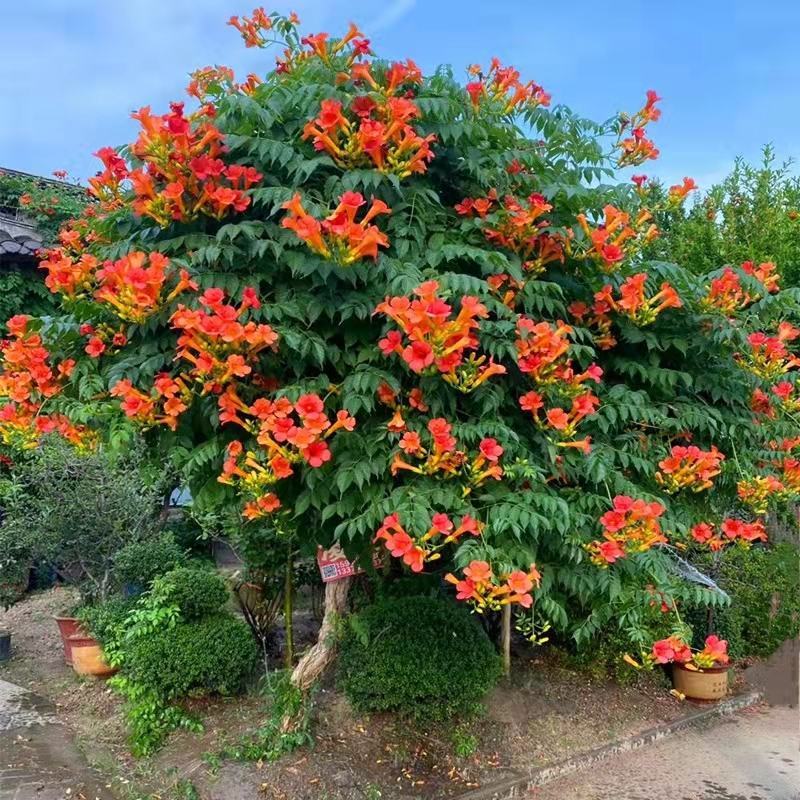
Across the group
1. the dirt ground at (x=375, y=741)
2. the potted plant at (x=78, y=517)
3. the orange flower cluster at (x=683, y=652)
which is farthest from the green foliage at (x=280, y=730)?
the potted plant at (x=78, y=517)

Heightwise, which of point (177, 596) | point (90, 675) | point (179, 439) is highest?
point (179, 439)

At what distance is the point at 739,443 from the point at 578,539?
119cm

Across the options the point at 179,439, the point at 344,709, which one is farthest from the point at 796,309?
the point at 344,709

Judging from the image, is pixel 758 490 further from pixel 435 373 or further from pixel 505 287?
pixel 435 373

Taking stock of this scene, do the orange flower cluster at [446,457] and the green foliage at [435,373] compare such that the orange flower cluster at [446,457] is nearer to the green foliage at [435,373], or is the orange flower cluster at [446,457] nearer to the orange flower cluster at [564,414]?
the green foliage at [435,373]

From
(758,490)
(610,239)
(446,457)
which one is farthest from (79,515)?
(758,490)

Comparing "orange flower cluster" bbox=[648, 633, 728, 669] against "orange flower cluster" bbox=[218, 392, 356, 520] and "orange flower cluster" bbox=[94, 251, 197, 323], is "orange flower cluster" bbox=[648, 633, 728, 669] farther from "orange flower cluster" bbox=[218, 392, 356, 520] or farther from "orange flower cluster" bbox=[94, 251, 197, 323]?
"orange flower cluster" bbox=[94, 251, 197, 323]

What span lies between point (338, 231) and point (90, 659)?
15.8 feet

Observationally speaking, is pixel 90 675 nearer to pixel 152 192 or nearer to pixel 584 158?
pixel 152 192

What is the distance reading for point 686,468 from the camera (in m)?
2.98

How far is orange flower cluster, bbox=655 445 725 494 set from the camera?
117 inches

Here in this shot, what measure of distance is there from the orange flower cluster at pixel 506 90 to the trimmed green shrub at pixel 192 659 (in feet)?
12.2

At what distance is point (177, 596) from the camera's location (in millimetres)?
5211

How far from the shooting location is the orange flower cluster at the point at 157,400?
2.70 m
